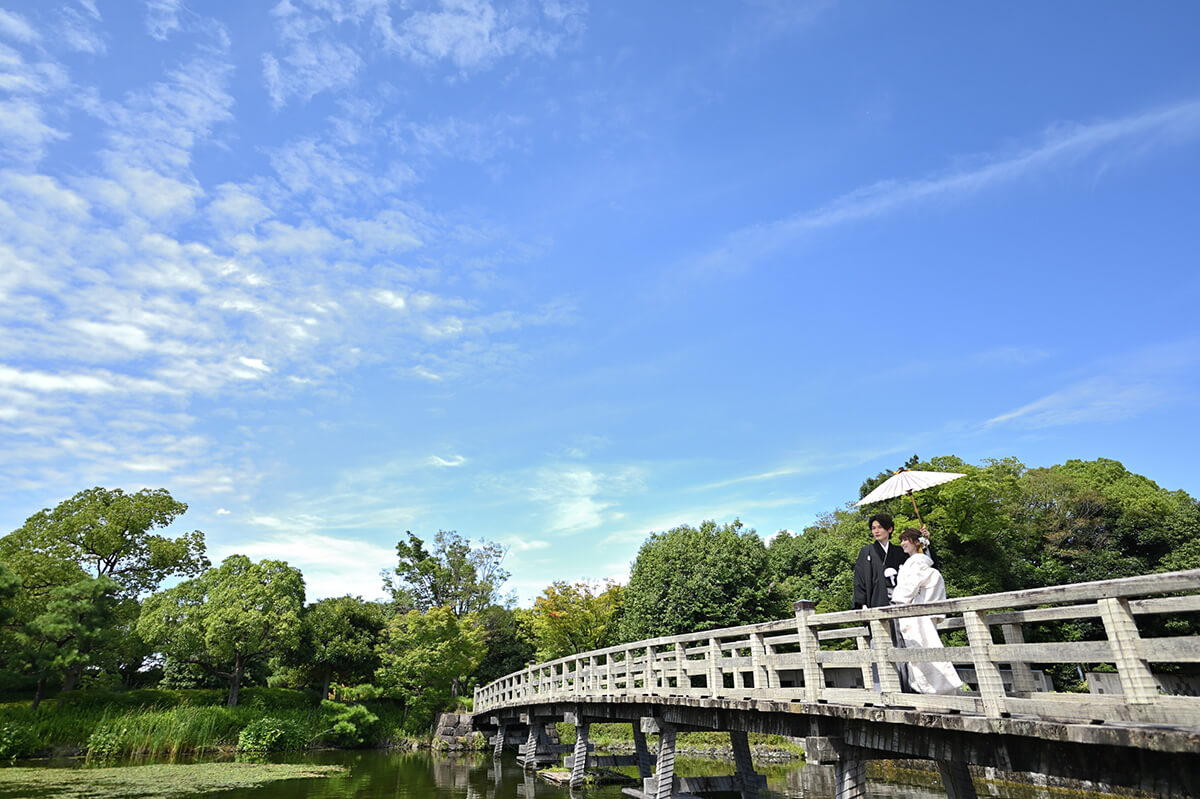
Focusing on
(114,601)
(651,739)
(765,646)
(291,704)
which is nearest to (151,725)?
(114,601)

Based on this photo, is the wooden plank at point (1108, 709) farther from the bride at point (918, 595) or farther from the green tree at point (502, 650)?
the green tree at point (502, 650)

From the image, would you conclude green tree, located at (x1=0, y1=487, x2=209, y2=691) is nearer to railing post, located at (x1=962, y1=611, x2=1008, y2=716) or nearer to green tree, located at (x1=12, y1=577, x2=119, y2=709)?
green tree, located at (x1=12, y1=577, x2=119, y2=709)

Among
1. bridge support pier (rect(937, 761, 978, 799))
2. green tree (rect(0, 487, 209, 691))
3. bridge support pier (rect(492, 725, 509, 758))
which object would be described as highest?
green tree (rect(0, 487, 209, 691))

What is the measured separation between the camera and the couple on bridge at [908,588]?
22.4ft

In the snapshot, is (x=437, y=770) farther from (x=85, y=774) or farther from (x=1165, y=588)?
(x=1165, y=588)

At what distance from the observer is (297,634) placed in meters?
28.8

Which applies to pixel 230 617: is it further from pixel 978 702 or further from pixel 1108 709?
pixel 1108 709

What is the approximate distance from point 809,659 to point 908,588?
1540mm

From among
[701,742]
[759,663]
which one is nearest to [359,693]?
[701,742]

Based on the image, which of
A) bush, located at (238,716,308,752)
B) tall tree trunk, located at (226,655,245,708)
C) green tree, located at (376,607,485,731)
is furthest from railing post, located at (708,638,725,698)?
tall tree trunk, located at (226,655,245,708)

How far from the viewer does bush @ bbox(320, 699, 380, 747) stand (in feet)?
94.5

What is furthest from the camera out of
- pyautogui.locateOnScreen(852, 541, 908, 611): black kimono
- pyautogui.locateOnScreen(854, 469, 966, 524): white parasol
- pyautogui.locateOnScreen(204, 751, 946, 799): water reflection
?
pyautogui.locateOnScreen(204, 751, 946, 799): water reflection

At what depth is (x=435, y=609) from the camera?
107 ft

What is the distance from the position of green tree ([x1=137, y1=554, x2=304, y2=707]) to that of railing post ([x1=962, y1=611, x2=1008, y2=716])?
28.7m
